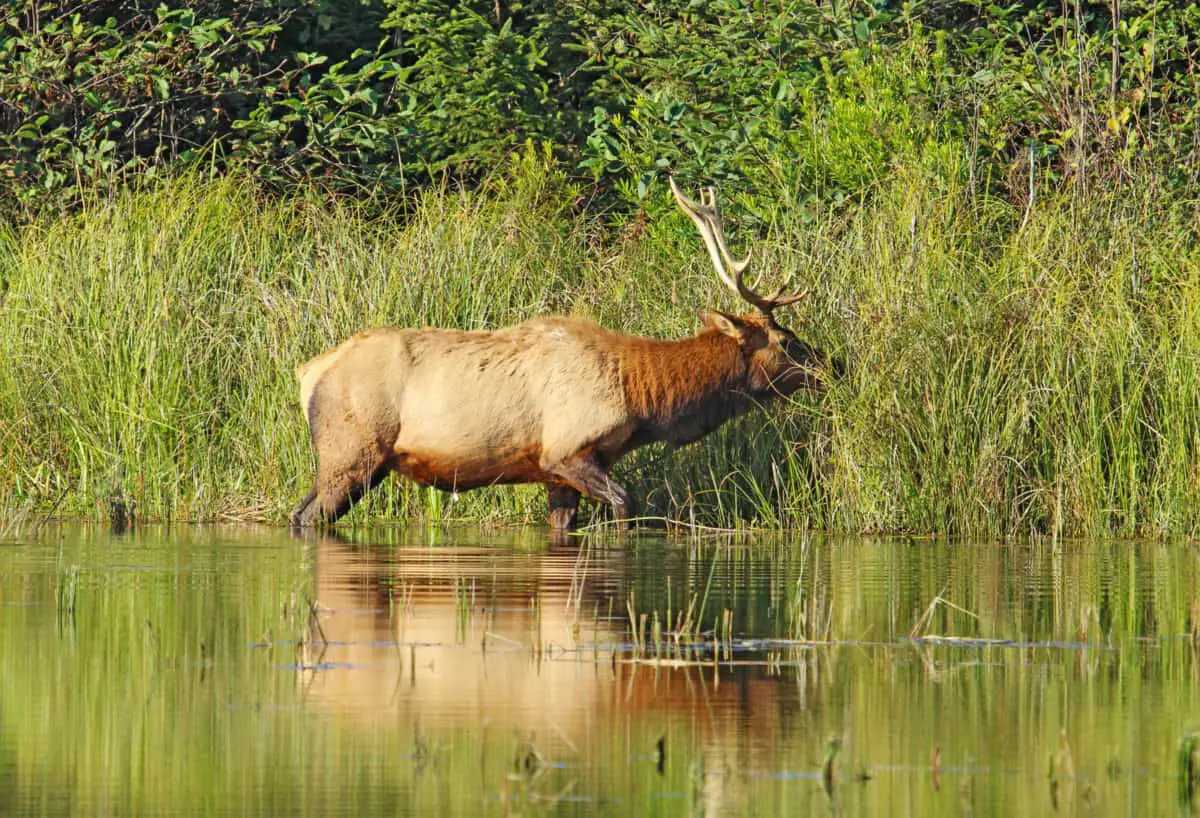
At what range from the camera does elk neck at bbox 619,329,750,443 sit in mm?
13602

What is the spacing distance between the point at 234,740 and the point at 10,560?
17.5 ft

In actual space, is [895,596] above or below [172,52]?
below

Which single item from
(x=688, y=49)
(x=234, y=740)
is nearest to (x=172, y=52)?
(x=688, y=49)

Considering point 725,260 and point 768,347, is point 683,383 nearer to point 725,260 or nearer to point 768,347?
point 768,347

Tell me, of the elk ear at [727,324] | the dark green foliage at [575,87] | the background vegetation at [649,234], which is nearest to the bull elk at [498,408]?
Answer: the elk ear at [727,324]

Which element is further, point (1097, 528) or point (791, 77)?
point (791, 77)

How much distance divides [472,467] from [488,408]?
0.37m

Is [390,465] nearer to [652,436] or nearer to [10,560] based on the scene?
[652,436]

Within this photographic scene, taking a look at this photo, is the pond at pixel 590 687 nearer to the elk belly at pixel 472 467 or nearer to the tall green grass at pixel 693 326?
the tall green grass at pixel 693 326

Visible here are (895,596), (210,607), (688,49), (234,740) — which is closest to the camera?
(234,740)

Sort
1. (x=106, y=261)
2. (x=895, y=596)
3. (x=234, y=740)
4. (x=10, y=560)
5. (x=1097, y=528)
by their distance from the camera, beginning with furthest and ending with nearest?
(x=106, y=261) < (x=1097, y=528) < (x=10, y=560) < (x=895, y=596) < (x=234, y=740)

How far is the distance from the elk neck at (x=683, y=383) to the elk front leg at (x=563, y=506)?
639 millimetres

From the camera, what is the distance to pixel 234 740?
5.80 meters

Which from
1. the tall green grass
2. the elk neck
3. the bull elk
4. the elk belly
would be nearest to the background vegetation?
the tall green grass
